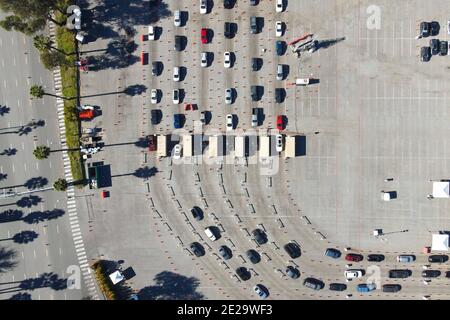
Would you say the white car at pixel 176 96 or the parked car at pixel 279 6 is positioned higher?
the parked car at pixel 279 6

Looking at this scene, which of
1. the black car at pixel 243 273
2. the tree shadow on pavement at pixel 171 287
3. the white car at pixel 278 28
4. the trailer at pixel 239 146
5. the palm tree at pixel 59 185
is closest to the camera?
the palm tree at pixel 59 185

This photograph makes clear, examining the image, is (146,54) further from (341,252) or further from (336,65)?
(341,252)

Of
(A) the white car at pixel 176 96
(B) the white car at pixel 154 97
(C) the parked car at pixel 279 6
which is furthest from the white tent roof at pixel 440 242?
(B) the white car at pixel 154 97

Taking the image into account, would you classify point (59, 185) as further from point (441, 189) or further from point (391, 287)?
point (441, 189)

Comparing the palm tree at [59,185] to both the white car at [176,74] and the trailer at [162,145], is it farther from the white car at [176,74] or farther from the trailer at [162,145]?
the white car at [176,74]

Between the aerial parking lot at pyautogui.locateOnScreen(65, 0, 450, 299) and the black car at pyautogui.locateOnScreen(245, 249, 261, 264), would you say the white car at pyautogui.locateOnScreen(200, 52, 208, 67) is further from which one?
the black car at pyautogui.locateOnScreen(245, 249, 261, 264)

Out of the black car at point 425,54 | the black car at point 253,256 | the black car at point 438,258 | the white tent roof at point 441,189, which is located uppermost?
the black car at point 425,54

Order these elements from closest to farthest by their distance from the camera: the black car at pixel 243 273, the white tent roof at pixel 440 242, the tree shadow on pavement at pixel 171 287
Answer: the white tent roof at pixel 440 242 → the black car at pixel 243 273 → the tree shadow on pavement at pixel 171 287
